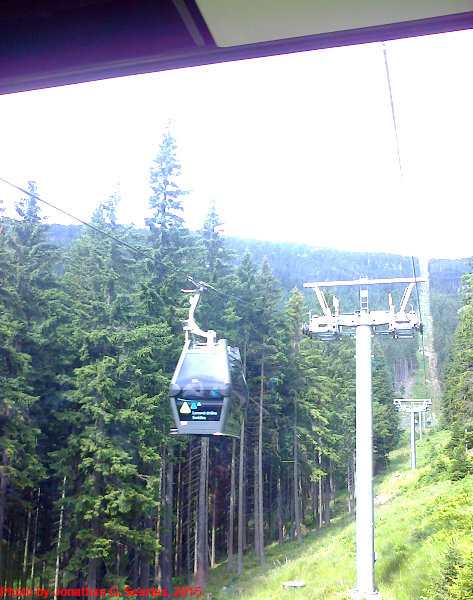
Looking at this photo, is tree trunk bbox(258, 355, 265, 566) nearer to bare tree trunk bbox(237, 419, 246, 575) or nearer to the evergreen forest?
the evergreen forest

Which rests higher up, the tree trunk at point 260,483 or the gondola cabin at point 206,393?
the gondola cabin at point 206,393

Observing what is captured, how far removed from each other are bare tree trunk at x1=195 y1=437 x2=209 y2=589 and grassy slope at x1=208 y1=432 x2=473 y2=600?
9.3 inches

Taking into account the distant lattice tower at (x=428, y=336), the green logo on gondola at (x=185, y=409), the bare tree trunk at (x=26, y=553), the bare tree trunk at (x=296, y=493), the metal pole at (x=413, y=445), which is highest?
the distant lattice tower at (x=428, y=336)

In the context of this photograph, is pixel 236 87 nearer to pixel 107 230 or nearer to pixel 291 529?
pixel 107 230

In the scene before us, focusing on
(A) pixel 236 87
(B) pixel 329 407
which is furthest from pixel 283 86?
(B) pixel 329 407

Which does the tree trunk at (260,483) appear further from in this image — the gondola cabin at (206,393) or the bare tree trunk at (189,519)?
the gondola cabin at (206,393)

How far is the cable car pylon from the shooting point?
1054 centimetres

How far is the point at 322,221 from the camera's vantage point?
71.2 feet

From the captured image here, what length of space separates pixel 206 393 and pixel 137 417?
5629mm

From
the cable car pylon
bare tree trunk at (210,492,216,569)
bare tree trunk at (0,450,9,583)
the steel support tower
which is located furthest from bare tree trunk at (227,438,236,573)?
bare tree trunk at (0,450,9,583)

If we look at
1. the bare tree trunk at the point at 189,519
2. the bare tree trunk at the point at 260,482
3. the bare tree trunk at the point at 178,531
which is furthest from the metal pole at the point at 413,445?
the bare tree trunk at the point at 178,531

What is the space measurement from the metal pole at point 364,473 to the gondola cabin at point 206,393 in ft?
14.5

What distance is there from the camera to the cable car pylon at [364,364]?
1054 cm

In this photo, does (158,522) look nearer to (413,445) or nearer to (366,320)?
(413,445)
